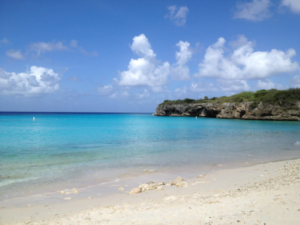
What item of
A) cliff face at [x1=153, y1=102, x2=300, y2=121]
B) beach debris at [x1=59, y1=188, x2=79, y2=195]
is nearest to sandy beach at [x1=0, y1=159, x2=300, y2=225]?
beach debris at [x1=59, y1=188, x2=79, y2=195]

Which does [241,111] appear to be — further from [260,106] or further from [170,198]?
[170,198]

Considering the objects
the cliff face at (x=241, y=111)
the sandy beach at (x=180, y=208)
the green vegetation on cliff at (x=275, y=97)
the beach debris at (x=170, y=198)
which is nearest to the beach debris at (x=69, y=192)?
the sandy beach at (x=180, y=208)

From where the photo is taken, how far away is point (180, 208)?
5.46m

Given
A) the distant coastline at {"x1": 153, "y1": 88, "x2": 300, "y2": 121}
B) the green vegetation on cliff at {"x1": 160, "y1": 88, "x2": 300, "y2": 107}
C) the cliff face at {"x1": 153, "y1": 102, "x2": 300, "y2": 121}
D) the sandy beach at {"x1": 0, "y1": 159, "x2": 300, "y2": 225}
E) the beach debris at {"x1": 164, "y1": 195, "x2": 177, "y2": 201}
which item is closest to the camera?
the sandy beach at {"x1": 0, "y1": 159, "x2": 300, "y2": 225}

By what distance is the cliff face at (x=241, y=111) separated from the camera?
204 ft

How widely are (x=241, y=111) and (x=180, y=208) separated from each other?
7634 centimetres

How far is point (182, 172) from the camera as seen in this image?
34.2ft

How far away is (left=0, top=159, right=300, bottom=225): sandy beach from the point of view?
4.69 m

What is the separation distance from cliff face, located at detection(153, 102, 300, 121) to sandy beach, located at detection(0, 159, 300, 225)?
65.7 meters

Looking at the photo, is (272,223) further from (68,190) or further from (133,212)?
(68,190)

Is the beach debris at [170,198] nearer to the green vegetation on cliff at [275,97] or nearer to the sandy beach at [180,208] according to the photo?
the sandy beach at [180,208]

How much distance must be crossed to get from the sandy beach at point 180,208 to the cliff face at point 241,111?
2587 inches

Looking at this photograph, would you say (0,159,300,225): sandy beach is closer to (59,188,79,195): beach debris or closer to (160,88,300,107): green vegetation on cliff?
(59,188,79,195): beach debris

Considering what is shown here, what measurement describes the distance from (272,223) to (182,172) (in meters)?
6.30
